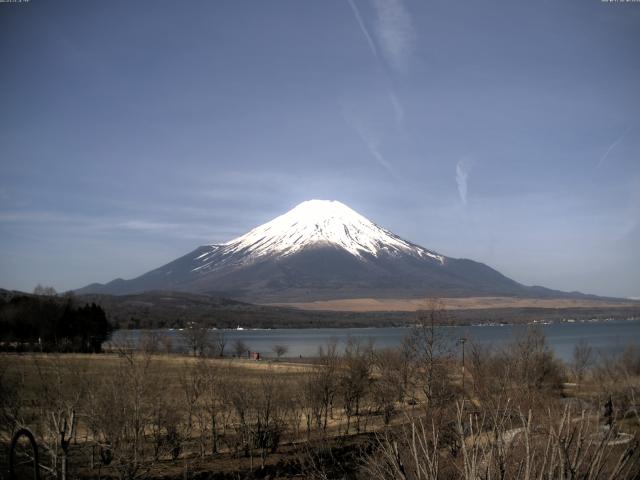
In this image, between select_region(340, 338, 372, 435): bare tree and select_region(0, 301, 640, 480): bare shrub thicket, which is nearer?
select_region(0, 301, 640, 480): bare shrub thicket

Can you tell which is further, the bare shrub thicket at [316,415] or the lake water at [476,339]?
the lake water at [476,339]

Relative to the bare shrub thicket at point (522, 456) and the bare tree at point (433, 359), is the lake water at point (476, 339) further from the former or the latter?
the bare shrub thicket at point (522, 456)

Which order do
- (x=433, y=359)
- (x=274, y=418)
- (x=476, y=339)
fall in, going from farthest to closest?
(x=476, y=339), (x=433, y=359), (x=274, y=418)

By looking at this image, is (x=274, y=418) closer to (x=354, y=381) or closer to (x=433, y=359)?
(x=433, y=359)

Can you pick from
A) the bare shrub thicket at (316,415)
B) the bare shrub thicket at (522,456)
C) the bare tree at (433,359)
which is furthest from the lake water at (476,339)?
the bare shrub thicket at (522,456)

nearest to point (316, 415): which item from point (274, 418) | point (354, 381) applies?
point (274, 418)

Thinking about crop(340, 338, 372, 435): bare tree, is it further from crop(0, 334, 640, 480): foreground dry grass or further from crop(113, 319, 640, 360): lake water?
crop(113, 319, 640, 360): lake water

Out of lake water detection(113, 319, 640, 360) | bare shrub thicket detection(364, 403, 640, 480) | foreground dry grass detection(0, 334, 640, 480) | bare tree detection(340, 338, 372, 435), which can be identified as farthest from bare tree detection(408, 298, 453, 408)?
bare shrub thicket detection(364, 403, 640, 480)

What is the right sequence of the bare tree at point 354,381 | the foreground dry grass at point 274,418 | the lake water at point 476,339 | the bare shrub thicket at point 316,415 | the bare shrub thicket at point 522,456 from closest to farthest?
the bare shrub thicket at point 522,456, the bare shrub thicket at point 316,415, the foreground dry grass at point 274,418, the bare tree at point 354,381, the lake water at point 476,339

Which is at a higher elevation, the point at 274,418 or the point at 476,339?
the point at 274,418

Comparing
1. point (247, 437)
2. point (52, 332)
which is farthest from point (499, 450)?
point (52, 332)

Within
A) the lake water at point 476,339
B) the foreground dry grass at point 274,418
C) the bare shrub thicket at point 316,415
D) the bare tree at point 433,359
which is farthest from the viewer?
the lake water at point 476,339

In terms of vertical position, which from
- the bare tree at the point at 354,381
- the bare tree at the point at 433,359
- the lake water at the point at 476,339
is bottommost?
the lake water at the point at 476,339

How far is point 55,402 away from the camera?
44.7 ft
